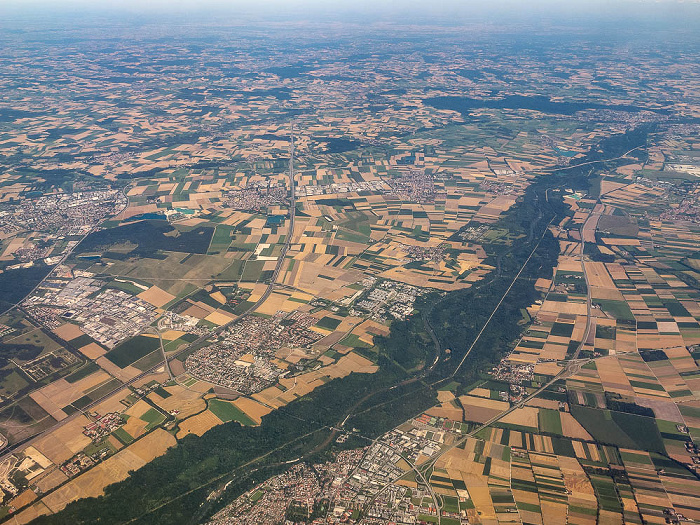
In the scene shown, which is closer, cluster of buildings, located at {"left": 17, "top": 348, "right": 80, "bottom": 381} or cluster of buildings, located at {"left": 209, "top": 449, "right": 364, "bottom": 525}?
cluster of buildings, located at {"left": 209, "top": 449, "right": 364, "bottom": 525}

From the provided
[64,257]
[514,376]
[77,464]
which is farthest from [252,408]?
[64,257]

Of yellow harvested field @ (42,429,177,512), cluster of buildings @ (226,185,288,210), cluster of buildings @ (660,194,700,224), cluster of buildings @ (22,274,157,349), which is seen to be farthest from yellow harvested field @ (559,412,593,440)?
cluster of buildings @ (226,185,288,210)

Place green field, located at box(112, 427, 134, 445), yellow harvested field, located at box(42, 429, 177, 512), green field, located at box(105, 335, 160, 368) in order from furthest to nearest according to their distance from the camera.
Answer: green field, located at box(105, 335, 160, 368)
green field, located at box(112, 427, 134, 445)
yellow harvested field, located at box(42, 429, 177, 512)

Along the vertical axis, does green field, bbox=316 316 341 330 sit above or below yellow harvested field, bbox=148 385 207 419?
above

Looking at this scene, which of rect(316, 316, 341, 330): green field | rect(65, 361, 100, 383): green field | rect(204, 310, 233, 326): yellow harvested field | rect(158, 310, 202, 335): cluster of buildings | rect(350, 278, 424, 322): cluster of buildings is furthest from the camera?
rect(350, 278, 424, 322): cluster of buildings

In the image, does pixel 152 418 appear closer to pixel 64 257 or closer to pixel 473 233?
pixel 64 257

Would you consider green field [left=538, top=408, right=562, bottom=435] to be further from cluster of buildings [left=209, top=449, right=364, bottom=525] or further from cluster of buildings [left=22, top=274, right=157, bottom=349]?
cluster of buildings [left=22, top=274, right=157, bottom=349]
